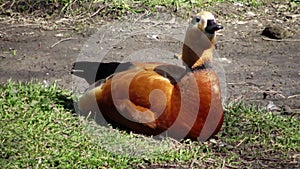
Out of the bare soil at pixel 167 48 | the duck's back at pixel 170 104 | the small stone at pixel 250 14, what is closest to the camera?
the duck's back at pixel 170 104

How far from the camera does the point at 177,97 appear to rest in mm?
5141

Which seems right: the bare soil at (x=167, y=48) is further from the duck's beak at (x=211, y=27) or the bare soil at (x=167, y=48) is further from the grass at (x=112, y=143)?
the duck's beak at (x=211, y=27)

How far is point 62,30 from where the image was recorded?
763 cm

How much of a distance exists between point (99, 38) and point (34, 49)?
778 mm

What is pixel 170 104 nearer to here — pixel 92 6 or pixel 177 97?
pixel 177 97

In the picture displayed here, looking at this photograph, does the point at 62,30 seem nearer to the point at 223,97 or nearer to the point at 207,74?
the point at 223,97

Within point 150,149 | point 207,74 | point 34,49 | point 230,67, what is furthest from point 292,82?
point 34,49

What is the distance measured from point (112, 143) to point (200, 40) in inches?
39.3

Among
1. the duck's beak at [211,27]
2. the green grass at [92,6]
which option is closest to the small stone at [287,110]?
the duck's beak at [211,27]

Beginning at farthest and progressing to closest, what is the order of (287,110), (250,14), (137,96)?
1. (250,14)
2. (287,110)
3. (137,96)

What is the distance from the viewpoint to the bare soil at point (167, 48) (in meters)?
6.45

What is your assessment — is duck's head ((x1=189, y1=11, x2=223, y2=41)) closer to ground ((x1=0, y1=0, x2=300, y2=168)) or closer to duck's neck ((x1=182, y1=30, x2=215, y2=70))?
duck's neck ((x1=182, y1=30, x2=215, y2=70))

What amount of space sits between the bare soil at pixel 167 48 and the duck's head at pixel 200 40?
3.12ft

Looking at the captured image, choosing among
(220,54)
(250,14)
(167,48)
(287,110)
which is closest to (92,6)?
(167,48)
